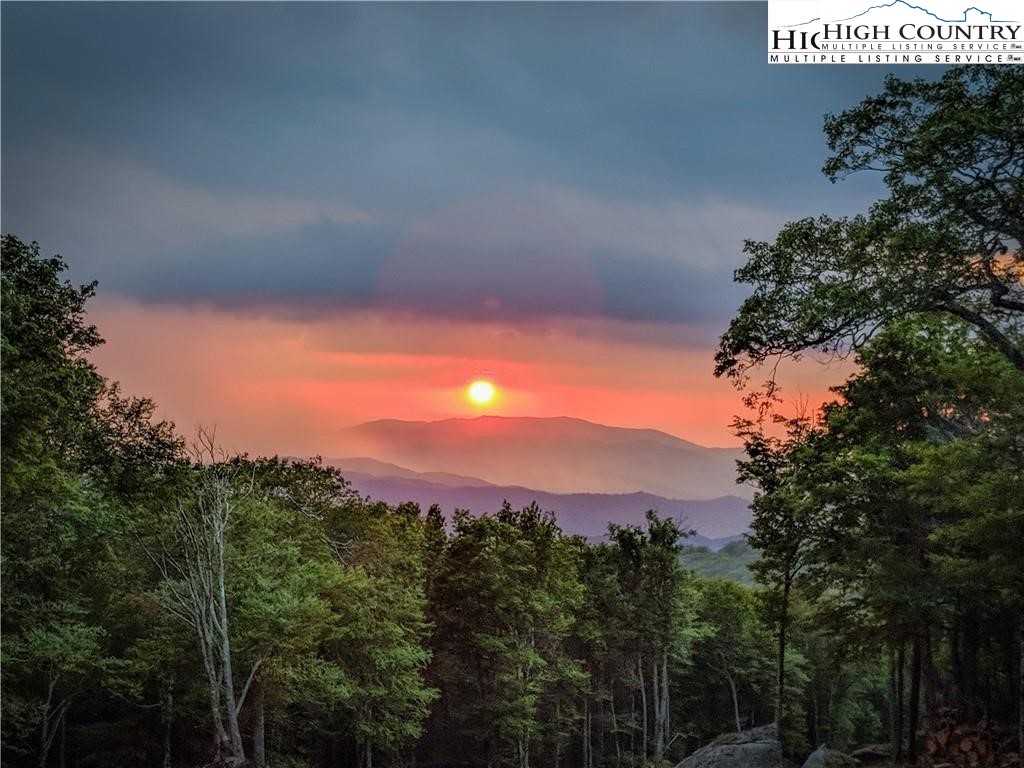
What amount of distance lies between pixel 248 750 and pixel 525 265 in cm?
2793

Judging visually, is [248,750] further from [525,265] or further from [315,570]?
[525,265]

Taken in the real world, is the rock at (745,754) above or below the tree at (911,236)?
below

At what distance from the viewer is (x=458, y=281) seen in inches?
1736

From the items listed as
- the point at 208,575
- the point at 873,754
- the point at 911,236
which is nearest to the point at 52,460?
the point at 208,575

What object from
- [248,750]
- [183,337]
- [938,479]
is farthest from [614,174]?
[248,750]

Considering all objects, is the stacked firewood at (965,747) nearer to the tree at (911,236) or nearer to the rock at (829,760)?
the rock at (829,760)

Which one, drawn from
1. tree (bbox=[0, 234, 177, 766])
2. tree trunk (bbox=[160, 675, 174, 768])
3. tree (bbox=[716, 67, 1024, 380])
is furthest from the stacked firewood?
tree trunk (bbox=[160, 675, 174, 768])

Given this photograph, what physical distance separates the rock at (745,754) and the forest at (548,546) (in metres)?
2.40

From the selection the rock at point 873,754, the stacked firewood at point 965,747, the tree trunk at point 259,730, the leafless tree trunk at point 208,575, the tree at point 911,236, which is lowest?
the rock at point 873,754

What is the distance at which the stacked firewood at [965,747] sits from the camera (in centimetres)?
1561

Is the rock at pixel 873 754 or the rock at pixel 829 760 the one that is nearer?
the rock at pixel 829 760

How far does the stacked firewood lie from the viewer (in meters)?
15.6

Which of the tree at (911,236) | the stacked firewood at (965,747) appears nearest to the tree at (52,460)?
the tree at (911,236)

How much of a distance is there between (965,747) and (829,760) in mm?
8357
